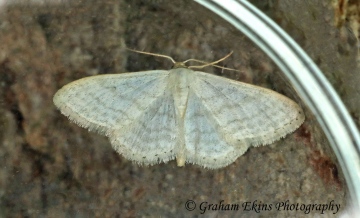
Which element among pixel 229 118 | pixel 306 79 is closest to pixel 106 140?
pixel 229 118

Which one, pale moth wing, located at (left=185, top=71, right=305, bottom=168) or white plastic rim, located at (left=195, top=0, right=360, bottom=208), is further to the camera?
white plastic rim, located at (left=195, top=0, right=360, bottom=208)

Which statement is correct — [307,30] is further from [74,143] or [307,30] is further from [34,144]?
[34,144]

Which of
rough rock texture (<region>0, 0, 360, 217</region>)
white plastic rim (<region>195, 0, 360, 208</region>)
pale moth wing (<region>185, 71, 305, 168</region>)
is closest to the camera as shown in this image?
pale moth wing (<region>185, 71, 305, 168</region>)

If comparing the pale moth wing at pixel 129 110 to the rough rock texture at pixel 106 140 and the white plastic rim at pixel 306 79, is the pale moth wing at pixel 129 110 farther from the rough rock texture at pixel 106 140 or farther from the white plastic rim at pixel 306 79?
the white plastic rim at pixel 306 79

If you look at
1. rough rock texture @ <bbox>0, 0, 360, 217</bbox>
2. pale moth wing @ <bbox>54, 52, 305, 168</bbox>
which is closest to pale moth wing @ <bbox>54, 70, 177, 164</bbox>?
pale moth wing @ <bbox>54, 52, 305, 168</bbox>

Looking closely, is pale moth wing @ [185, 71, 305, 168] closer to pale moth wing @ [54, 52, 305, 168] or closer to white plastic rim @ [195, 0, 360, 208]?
pale moth wing @ [54, 52, 305, 168]

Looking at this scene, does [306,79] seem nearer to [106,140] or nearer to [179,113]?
[179,113]

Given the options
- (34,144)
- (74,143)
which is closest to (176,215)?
(74,143)

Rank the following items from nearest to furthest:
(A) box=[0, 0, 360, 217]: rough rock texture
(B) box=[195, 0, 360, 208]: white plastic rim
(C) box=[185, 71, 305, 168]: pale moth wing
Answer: (C) box=[185, 71, 305, 168]: pale moth wing, (A) box=[0, 0, 360, 217]: rough rock texture, (B) box=[195, 0, 360, 208]: white plastic rim
